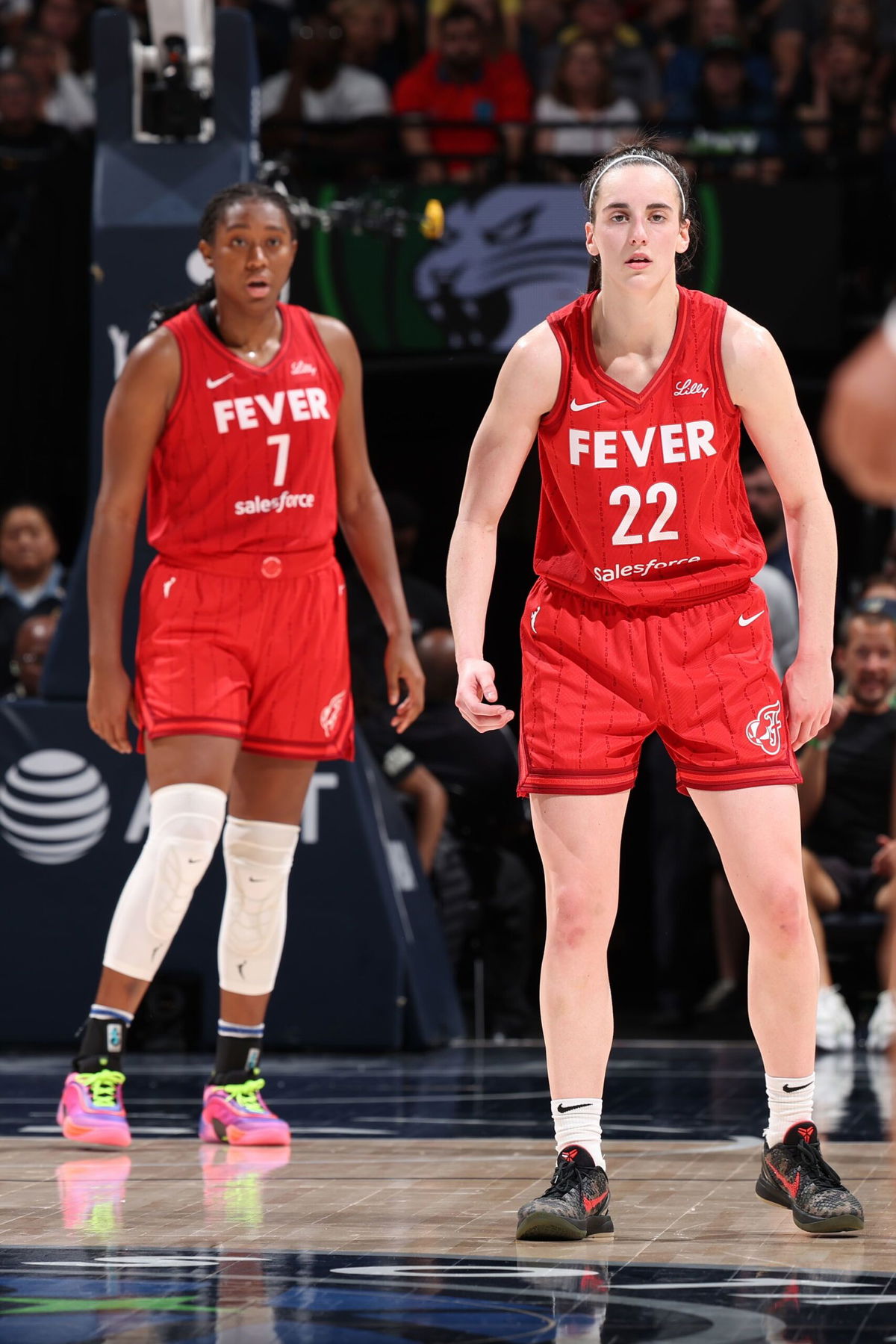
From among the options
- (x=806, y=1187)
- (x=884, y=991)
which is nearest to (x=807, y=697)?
(x=806, y=1187)

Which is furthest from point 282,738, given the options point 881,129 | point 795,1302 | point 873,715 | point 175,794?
point 881,129

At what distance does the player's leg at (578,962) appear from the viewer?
3.12 metres

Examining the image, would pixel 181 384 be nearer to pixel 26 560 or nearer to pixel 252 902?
pixel 252 902

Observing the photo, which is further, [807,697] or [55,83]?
[55,83]

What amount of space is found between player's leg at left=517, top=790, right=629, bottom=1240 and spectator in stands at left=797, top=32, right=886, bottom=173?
6073mm

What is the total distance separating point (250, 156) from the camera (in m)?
5.59

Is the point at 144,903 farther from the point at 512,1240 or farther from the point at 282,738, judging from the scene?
the point at 512,1240

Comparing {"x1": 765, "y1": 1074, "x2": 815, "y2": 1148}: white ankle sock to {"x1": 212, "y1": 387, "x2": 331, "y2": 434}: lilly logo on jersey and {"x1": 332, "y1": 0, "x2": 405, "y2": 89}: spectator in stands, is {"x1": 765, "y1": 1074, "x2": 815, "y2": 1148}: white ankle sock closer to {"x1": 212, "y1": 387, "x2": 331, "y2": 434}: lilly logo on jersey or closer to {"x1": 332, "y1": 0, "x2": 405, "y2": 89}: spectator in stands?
{"x1": 212, "y1": 387, "x2": 331, "y2": 434}: lilly logo on jersey

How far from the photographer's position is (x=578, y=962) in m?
3.13

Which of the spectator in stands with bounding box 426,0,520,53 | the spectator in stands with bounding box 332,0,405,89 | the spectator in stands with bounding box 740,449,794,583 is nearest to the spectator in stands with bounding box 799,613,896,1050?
the spectator in stands with bounding box 740,449,794,583

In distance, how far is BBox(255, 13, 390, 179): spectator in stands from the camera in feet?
28.9

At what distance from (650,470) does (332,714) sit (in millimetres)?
1330

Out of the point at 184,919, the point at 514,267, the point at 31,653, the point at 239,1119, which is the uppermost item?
the point at 514,267

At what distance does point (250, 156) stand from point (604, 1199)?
138 inches
